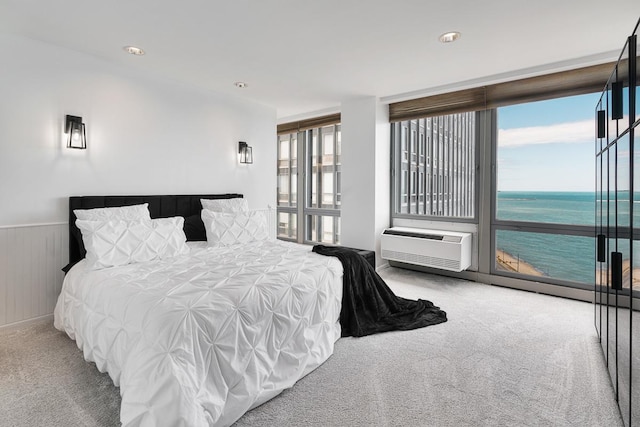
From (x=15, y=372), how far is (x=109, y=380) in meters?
0.67

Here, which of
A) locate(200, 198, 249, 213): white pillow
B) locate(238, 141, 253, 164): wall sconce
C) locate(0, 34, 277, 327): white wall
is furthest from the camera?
locate(238, 141, 253, 164): wall sconce

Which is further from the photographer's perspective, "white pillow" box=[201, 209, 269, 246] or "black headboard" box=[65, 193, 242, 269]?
"white pillow" box=[201, 209, 269, 246]

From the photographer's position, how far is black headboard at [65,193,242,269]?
3.06 meters

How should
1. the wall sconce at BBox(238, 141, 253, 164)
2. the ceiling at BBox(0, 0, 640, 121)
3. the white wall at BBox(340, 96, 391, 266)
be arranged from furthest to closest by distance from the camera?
the white wall at BBox(340, 96, 391, 266), the wall sconce at BBox(238, 141, 253, 164), the ceiling at BBox(0, 0, 640, 121)

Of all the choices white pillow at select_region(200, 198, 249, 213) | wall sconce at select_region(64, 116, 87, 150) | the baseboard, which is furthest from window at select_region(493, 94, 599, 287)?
the baseboard

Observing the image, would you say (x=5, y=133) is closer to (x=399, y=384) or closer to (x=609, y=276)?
(x=399, y=384)

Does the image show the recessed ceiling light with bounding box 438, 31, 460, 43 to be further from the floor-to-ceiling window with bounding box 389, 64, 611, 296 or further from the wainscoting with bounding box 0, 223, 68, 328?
the wainscoting with bounding box 0, 223, 68, 328

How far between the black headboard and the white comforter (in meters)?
0.51

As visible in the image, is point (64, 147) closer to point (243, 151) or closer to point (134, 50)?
point (134, 50)

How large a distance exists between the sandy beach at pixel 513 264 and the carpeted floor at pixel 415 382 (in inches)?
36.9

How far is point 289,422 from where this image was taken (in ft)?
5.78

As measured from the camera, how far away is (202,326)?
5.59ft

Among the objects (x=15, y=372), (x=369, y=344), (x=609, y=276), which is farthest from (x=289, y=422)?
(x=609, y=276)

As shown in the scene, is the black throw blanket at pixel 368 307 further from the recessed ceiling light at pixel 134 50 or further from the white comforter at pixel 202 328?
the recessed ceiling light at pixel 134 50
